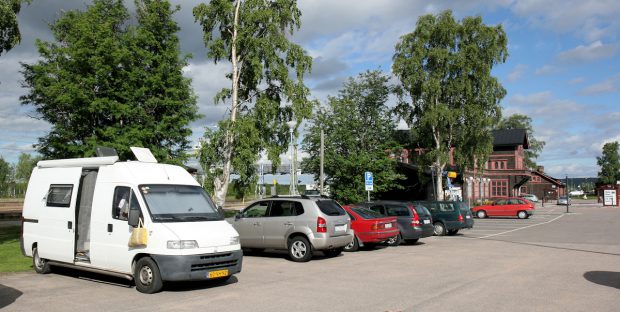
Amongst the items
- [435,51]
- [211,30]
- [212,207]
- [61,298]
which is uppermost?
[435,51]

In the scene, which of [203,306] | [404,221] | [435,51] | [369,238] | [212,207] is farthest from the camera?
[435,51]

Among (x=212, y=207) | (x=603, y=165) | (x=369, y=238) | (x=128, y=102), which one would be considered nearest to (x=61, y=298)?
(x=212, y=207)

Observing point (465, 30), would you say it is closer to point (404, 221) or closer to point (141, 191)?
point (404, 221)

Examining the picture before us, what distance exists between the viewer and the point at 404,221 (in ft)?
59.9

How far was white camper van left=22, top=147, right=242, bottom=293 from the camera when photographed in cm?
922

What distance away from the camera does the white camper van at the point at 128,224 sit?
30.2 ft

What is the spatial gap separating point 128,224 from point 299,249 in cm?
534

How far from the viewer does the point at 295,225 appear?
45.5ft

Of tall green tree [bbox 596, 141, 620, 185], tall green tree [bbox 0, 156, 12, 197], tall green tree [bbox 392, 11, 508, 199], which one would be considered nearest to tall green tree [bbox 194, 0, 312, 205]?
tall green tree [bbox 392, 11, 508, 199]

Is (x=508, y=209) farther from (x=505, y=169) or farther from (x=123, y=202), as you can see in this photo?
(x=505, y=169)

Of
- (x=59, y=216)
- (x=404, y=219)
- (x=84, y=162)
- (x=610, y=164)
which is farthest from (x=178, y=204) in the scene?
(x=610, y=164)

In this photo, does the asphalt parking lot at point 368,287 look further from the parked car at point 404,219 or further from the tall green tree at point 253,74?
the tall green tree at point 253,74

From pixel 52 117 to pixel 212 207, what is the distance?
58.1 feet

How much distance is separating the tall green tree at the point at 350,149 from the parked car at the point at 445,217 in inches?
405
